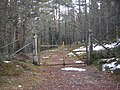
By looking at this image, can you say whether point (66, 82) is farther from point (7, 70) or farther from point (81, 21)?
point (81, 21)

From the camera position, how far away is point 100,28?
41656 millimetres

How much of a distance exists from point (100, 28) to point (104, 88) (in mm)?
35252

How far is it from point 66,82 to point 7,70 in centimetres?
260

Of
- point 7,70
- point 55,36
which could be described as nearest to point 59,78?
point 7,70

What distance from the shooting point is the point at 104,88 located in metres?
7.18

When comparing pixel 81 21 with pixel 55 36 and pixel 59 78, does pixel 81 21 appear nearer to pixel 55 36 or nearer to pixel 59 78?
pixel 55 36

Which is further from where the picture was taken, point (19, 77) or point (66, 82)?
point (19, 77)

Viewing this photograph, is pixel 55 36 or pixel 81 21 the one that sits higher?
pixel 81 21

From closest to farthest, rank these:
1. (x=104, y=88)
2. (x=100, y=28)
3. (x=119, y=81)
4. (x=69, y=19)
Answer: (x=104, y=88)
(x=119, y=81)
(x=100, y=28)
(x=69, y=19)

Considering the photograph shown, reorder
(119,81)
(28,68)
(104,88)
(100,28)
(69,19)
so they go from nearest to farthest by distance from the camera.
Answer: (104,88), (119,81), (28,68), (100,28), (69,19)

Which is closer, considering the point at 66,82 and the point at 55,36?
the point at 66,82

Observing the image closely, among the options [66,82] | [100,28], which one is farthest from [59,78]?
[100,28]

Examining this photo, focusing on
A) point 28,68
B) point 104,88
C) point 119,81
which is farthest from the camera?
point 28,68

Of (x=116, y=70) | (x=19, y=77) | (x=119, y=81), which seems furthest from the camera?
(x=116, y=70)
